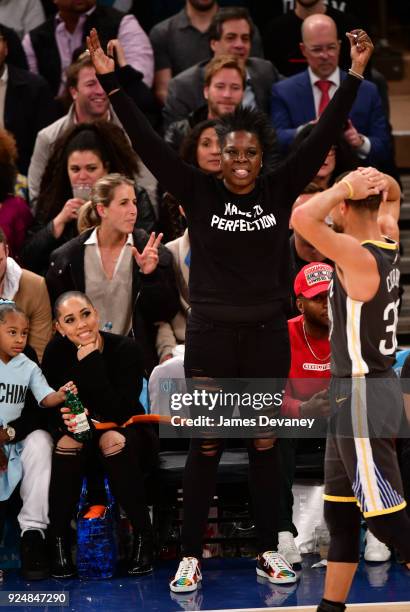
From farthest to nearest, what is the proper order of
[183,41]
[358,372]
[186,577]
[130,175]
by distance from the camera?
[183,41], [130,175], [186,577], [358,372]

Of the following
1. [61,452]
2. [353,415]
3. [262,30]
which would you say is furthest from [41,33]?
[353,415]

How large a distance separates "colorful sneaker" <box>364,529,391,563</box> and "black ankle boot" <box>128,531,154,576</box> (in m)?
0.93

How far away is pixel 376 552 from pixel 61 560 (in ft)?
4.37

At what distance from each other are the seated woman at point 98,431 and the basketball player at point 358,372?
1.20 m

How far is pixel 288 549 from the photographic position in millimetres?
5035

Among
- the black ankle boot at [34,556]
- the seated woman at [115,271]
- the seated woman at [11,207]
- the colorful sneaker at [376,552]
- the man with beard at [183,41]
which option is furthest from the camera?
the man with beard at [183,41]

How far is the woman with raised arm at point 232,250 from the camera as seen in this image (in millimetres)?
4566

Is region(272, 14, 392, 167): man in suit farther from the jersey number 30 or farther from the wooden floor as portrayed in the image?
the wooden floor

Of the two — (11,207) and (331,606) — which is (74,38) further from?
(331,606)

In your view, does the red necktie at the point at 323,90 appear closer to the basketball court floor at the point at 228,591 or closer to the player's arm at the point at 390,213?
the player's arm at the point at 390,213

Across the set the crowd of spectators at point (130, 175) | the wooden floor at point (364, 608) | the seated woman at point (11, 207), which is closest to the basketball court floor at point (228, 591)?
the wooden floor at point (364, 608)

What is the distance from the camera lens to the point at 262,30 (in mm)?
8555

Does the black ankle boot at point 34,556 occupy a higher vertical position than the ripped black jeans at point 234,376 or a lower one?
lower

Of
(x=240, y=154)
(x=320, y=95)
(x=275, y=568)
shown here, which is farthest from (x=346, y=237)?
(x=320, y=95)
